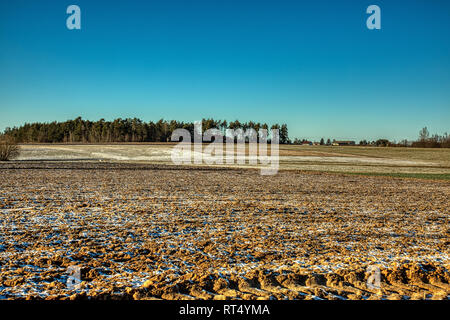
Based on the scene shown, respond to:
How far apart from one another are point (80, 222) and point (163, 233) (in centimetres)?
257

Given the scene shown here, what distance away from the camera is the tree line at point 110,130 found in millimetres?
121494

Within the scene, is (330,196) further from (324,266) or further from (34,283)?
(34,283)

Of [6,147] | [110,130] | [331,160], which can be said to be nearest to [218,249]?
[6,147]

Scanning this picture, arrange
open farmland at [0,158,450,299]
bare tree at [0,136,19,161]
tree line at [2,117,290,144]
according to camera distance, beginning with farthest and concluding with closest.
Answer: tree line at [2,117,290,144], bare tree at [0,136,19,161], open farmland at [0,158,450,299]

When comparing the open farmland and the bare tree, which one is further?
the bare tree

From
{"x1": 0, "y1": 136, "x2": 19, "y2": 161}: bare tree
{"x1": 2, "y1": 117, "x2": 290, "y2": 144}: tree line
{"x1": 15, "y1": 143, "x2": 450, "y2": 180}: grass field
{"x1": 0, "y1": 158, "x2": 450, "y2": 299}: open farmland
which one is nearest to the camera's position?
{"x1": 0, "y1": 158, "x2": 450, "y2": 299}: open farmland

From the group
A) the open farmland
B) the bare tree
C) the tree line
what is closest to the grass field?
the bare tree

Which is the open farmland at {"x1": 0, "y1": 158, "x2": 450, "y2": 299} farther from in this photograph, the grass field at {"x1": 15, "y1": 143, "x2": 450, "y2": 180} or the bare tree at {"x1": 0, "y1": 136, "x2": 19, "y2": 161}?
the bare tree at {"x1": 0, "y1": 136, "x2": 19, "y2": 161}

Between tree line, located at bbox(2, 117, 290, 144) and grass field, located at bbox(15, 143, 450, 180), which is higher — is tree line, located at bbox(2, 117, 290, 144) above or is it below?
above

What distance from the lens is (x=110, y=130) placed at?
406 feet

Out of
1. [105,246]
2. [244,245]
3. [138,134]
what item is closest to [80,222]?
[105,246]

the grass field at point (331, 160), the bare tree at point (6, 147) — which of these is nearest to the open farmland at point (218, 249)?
the grass field at point (331, 160)

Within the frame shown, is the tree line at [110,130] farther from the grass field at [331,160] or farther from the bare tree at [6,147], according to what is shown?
the bare tree at [6,147]

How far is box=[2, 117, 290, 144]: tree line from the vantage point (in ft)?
399
